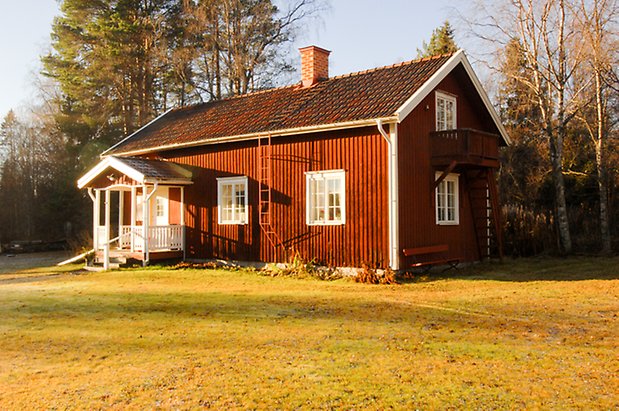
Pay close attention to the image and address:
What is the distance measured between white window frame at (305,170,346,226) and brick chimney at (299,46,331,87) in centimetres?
432

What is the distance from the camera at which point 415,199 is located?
15.7 m

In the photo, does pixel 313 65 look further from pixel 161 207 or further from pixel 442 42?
pixel 442 42

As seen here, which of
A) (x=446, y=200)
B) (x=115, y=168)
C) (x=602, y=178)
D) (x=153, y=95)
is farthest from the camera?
(x=153, y=95)

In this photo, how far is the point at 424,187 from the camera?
52.9 ft

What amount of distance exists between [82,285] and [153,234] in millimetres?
4420

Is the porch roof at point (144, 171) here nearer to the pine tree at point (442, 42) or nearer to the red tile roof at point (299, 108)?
the red tile roof at point (299, 108)

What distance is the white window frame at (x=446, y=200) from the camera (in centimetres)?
1683

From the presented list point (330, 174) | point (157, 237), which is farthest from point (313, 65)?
point (157, 237)

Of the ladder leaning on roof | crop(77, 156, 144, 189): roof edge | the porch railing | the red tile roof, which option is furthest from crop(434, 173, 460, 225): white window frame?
crop(77, 156, 144, 189): roof edge

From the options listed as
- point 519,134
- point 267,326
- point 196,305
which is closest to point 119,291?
point 196,305

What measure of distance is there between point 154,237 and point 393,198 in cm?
829

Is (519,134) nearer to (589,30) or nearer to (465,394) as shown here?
(589,30)

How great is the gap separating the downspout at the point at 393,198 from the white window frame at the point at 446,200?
218 centimetres

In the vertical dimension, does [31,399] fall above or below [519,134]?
below
